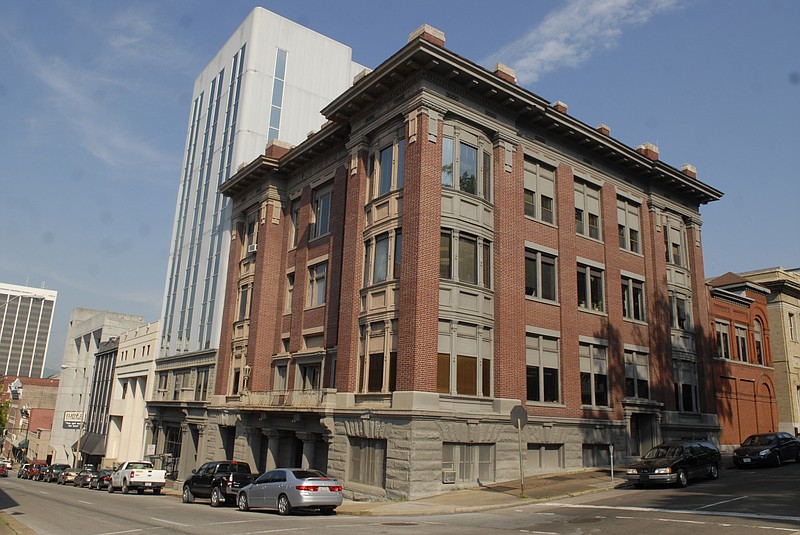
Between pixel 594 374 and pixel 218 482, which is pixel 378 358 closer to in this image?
pixel 218 482

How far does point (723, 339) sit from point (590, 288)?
49.7 feet

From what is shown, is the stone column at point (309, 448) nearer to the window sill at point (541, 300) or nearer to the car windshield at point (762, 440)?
the window sill at point (541, 300)

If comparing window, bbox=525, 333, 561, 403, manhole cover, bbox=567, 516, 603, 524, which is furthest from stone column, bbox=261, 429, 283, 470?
manhole cover, bbox=567, 516, 603, 524

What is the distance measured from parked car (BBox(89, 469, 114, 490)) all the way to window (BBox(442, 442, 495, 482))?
27157 mm

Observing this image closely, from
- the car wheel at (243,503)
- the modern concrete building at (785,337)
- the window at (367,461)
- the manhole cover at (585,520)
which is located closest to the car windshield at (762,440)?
the manhole cover at (585,520)

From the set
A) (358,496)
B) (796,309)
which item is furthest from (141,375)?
(796,309)

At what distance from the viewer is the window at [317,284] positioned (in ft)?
110

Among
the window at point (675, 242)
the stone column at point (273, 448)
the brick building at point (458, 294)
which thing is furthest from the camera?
the window at point (675, 242)

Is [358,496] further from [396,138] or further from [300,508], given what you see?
[396,138]

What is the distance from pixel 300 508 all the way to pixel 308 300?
49.8ft

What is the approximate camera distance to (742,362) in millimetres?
42094

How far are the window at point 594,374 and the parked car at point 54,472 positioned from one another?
47.0 meters

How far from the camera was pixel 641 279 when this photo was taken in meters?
34.9

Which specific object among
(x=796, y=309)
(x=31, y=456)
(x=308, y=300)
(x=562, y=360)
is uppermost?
(x=796, y=309)
